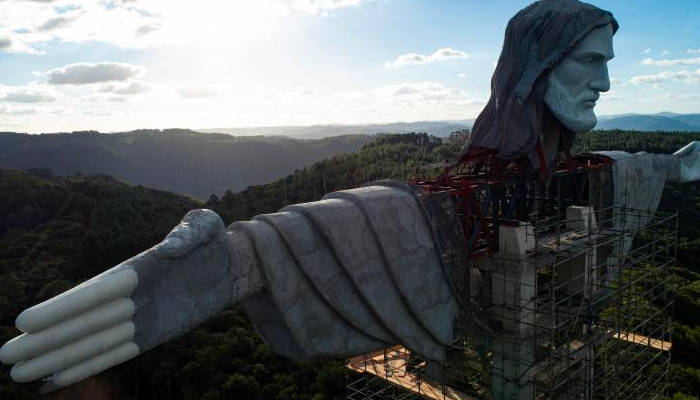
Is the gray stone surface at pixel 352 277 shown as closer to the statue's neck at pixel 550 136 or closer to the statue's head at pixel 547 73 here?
the statue's head at pixel 547 73

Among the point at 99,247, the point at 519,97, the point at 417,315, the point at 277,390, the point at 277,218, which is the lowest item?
the point at 277,390

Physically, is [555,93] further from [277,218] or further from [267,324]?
[267,324]

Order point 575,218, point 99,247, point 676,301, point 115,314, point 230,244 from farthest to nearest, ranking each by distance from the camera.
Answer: point 99,247 < point 676,301 < point 575,218 < point 230,244 < point 115,314

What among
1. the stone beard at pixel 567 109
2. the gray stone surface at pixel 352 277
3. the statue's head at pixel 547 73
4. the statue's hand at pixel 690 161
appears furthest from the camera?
the statue's hand at pixel 690 161

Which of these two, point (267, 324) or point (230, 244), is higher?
point (230, 244)

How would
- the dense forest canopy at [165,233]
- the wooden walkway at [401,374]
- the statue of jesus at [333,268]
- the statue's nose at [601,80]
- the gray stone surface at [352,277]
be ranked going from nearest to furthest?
the statue of jesus at [333,268]
the gray stone surface at [352,277]
the statue's nose at [601,80]
the wooden walkway at [401,374]
the dense forest canopy at [165,233]

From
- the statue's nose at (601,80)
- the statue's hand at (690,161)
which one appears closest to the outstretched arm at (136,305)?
the statue's nose at (601,80)

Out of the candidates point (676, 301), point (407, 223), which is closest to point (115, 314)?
point (407, 223)

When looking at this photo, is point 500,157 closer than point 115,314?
No
